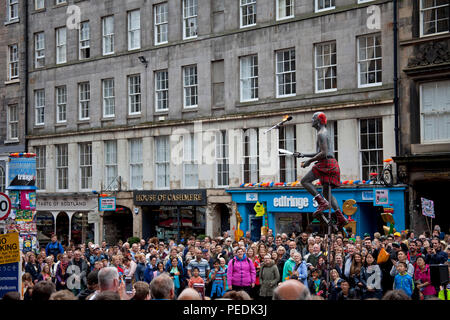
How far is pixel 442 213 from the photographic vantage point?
26.9 metres

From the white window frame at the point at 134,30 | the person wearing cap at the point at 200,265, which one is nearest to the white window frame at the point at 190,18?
the white window frame at the point at 134,30

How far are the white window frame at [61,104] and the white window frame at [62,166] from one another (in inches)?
62.3

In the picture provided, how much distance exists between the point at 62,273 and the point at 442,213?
15475 millimetres

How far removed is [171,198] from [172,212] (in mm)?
1036

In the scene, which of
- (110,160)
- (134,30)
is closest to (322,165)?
(134,30)

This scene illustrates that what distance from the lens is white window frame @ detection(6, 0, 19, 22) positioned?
4334cm

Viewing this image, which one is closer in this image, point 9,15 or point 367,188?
point 367,188

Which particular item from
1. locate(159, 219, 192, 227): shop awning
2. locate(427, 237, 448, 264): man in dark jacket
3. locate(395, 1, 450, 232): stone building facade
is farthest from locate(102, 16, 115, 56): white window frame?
locate(427, 237, 448, 264): man in dark jacket

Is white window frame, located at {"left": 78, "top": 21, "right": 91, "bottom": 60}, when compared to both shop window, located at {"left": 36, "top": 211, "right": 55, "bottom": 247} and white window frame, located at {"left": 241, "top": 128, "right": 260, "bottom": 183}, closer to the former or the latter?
shop window, located at {"left": 36, "top": 211, "right": 55, "bottom": 247}

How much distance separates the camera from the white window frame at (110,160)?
37.2m

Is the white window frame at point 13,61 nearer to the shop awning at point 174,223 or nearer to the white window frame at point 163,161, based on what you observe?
the white window frame at point 163,161

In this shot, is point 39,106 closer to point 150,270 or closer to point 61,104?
point 61,104
